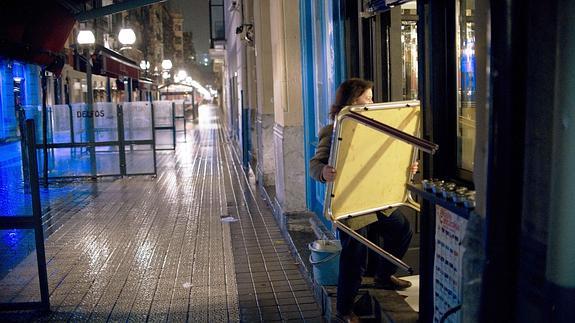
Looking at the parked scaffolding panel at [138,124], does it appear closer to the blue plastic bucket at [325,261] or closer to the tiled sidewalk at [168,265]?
the tiled sidewalk at [168,265]

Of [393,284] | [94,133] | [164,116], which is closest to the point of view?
[393,284]

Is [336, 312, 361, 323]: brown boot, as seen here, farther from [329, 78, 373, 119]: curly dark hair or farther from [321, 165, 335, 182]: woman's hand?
[329, 78, 373, 119]: curly dark hair

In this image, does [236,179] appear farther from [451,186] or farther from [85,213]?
[451,186]

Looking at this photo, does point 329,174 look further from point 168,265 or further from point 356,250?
point 168,265

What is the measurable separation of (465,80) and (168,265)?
14.0 feet

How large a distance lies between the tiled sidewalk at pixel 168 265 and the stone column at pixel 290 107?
2.07 ft

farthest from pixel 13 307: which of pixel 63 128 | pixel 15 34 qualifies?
pixel 63 128

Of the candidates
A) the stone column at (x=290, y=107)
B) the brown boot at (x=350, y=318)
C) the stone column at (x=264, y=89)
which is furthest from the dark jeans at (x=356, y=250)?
the stone column at (x=264, y=89)

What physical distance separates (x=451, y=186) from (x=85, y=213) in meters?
8.02

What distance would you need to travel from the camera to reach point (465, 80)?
146 inches

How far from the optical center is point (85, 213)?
10055 mm

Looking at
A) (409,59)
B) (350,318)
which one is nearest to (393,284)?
(350,318)

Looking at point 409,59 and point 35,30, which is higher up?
point 35,30

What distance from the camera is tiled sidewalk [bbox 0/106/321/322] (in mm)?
5414
